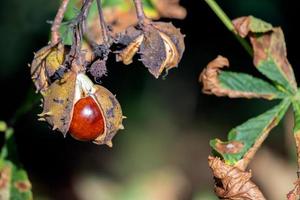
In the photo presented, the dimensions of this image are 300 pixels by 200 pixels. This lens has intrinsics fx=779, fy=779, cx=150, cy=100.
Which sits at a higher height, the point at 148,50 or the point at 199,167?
the point at 148,50

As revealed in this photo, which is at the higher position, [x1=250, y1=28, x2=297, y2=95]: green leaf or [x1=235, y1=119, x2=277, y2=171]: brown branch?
[x1=250, y1=28, x2=297, y2=95]: green leaf

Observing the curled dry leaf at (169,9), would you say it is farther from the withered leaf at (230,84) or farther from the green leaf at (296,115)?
the green leaf at (296,115)

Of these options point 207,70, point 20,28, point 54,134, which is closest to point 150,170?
point 54,134

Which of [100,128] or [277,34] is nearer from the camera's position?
[100,128]

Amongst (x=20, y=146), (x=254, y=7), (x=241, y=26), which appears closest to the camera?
(x=241, y=26)

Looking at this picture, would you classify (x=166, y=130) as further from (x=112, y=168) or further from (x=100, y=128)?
(x=100, y=128)

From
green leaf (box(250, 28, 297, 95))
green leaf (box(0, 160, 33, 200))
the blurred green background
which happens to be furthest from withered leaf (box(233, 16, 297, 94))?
the blurred green background

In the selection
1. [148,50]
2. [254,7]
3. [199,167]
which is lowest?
[199,167]

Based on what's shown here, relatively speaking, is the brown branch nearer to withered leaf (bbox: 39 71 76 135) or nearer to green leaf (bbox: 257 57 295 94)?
green leaf (bbox: 257 57 295 94)
